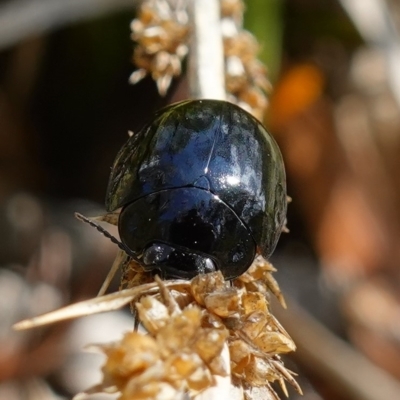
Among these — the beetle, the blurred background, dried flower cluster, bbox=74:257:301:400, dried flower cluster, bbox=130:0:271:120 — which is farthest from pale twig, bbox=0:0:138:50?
dried flower cluster, bbox=74:257:301:400

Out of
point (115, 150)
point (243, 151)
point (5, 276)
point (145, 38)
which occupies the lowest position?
point (5, 276)

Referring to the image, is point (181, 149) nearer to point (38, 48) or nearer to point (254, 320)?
point (254, 320)

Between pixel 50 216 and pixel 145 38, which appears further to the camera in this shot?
pixel 50 216

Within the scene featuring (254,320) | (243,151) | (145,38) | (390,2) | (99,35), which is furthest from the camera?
(390,2)

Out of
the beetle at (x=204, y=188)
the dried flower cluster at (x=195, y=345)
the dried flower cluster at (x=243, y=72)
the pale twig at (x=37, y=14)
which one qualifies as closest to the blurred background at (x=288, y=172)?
the pale twig at (x=37, y=14)

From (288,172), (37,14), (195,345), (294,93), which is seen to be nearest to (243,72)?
(195,345)

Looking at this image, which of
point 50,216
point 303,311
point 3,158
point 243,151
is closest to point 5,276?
point 50,216

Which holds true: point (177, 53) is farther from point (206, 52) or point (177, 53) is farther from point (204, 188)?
point (204, 188)
